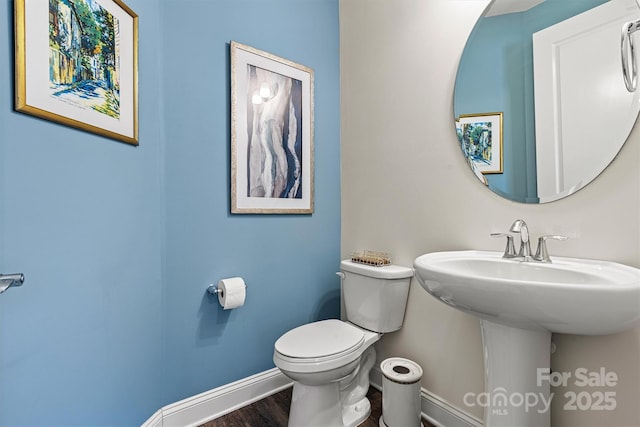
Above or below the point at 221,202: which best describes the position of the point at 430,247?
below

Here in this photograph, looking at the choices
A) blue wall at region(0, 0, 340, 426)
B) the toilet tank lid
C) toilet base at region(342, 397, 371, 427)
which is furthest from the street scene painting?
toilet base at region(342, 397, 371, 427)

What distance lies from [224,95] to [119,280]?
0.98 meters

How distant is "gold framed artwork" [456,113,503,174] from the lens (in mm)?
1241

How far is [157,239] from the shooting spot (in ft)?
4.28

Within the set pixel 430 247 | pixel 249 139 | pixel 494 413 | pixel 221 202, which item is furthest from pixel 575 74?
pixel 221 202

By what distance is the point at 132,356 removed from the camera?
116cm

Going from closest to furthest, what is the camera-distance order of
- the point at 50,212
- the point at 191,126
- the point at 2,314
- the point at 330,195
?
the point at 2,314, the point at 50,212, the point at 191,126, the point at 330,195

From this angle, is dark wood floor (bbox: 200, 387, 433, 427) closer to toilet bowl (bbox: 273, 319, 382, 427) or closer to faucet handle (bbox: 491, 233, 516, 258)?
toilet bowl (bbox: 273, 319, 382, 427)

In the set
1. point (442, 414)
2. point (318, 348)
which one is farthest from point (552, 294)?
point (442, 414)

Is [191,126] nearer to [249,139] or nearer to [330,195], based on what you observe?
[249,139]

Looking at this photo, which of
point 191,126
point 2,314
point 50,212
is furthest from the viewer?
point 191,126

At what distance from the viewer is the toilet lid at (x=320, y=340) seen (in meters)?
1.24

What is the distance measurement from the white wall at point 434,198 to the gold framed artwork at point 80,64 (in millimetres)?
1197

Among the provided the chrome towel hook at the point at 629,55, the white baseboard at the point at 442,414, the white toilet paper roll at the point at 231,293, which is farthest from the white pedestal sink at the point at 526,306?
the white toilet paper roll at the point at 231,293
